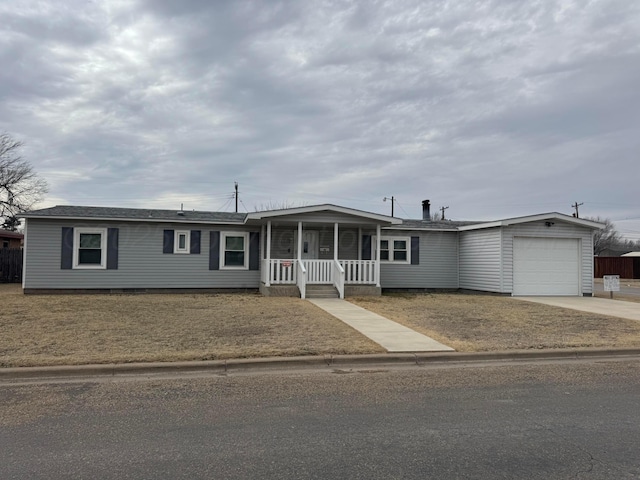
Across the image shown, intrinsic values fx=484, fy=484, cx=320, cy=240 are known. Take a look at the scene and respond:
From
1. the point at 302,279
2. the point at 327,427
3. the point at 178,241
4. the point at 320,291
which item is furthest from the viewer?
the point at 178,241

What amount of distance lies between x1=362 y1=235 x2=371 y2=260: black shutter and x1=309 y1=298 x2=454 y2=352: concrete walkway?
233 inches

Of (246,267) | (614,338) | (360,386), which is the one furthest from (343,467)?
(246,267)

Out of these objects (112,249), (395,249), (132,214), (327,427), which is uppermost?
(132,214)

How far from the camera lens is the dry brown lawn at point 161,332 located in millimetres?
7082

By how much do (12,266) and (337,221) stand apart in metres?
16.6

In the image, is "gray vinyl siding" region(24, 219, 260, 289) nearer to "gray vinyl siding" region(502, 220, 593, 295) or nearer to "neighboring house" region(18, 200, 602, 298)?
"neighboring house" region(18, 200, 602, 298)

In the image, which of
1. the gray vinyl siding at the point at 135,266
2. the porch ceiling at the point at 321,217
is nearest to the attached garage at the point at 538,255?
the porch ceiling at the point at 321,217

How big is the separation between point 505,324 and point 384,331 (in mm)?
2969

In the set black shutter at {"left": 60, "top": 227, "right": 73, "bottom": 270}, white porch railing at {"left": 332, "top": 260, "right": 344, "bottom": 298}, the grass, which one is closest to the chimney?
white porch railing at {"left": 332, "top": 260, "right": 344, "bottom": 298}

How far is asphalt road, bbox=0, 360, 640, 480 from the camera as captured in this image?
11.8 feet

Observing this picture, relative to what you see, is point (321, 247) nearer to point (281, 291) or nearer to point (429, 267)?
point (281, 291)

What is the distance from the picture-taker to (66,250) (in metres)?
16.8

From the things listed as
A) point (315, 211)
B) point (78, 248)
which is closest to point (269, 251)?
point (315, 211)

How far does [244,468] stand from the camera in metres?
3.57
